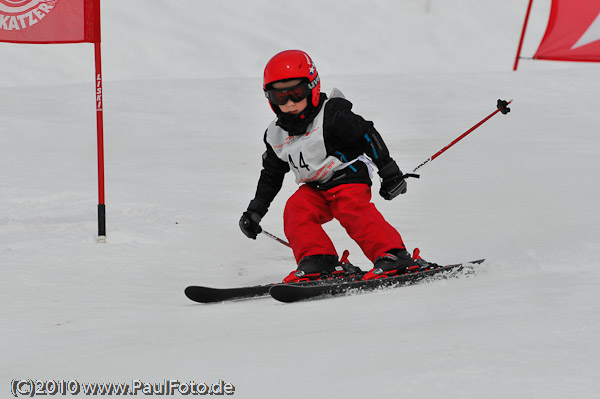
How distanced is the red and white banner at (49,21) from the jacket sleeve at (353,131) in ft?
6.41

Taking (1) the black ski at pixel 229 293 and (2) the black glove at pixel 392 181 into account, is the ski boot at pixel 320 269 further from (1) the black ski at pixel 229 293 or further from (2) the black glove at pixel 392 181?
(2) the black glove at pixel 392 181

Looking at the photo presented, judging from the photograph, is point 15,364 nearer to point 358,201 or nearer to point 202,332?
point 202,332

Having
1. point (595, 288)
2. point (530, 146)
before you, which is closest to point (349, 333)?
point (595, 288)

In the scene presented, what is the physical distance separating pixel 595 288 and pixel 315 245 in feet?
5.39

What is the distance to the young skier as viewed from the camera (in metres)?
3.96

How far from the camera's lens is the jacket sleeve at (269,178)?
4.39 meters

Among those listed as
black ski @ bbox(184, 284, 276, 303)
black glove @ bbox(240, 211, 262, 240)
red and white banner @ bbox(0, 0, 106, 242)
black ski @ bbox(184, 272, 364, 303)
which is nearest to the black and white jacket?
black glove @ bbox(240, 211, 262, 240)

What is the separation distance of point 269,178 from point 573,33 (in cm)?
307

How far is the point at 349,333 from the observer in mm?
2441

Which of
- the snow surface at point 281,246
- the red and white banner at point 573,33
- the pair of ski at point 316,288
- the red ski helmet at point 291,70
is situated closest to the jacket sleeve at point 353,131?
the red ski helmet at point 291,70

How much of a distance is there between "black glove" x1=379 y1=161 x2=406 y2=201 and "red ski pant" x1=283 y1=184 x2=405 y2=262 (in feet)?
0.34

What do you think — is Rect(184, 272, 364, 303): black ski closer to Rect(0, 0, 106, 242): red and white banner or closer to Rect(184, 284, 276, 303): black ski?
Rect(184, 284, 276, 303): black ski

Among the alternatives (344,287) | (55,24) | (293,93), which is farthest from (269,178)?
(55,24)

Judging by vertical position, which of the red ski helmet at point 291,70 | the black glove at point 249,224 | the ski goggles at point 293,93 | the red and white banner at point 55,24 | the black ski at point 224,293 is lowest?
the black ski at point 224,293
